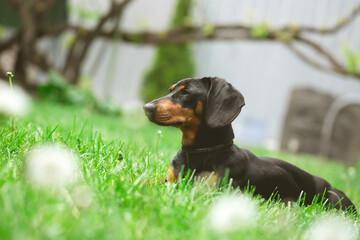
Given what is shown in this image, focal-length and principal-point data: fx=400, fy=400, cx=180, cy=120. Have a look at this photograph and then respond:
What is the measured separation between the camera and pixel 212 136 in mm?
1662

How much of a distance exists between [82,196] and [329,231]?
2.19 feet

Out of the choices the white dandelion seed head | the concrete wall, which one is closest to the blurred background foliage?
the concrete wall

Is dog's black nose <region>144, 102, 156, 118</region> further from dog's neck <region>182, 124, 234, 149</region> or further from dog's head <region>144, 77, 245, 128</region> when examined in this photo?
dog's neck <region>182, 124, 234, 149</region>

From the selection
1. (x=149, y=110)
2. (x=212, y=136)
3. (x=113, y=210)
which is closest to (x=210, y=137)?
(x=212, y=136)

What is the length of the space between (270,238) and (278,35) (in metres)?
5.60

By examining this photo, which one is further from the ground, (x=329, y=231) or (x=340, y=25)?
(x=340, y=25)

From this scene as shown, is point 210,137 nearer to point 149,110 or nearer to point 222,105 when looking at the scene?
point 222,105

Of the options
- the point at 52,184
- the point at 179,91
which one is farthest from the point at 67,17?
the point at 52,184

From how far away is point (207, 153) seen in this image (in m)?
1.65

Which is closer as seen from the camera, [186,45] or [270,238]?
[270,238]

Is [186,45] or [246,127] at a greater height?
[186,45]

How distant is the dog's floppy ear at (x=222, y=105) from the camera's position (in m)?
1.60

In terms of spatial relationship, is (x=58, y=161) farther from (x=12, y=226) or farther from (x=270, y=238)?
(x=270, y=238)

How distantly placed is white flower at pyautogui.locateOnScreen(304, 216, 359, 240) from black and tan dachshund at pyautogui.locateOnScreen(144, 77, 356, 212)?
0.96 feet
